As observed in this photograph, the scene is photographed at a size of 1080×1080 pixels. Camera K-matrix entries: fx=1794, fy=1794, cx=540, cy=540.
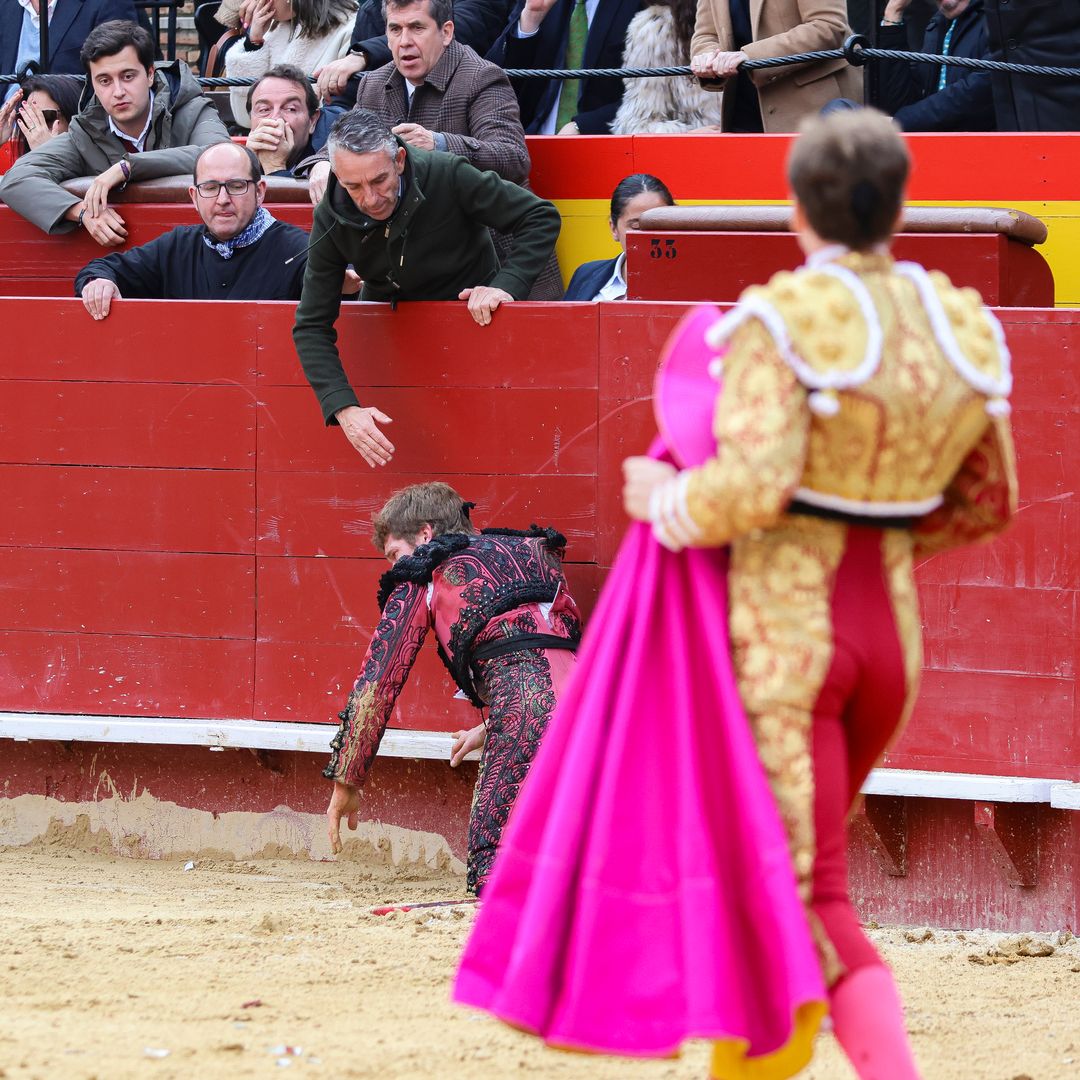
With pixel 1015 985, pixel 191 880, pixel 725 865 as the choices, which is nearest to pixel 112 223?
pixel 191 880

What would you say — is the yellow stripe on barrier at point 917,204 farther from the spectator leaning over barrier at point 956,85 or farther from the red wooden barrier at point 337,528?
the red wooden barrier at point 337,528

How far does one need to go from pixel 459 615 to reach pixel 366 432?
65 centimetres

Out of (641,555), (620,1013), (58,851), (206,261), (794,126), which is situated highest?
(794,126)

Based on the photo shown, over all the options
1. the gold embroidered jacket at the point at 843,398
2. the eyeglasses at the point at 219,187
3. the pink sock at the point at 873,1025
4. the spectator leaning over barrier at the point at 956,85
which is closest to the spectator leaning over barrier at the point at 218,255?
the eyeglasses at the point at 219,187

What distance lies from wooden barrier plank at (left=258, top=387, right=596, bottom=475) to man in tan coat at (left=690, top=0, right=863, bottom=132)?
5.18 feet

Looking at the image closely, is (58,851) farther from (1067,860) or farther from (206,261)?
(1067,860)

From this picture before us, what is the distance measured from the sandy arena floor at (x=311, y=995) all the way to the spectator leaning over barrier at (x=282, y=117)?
2635 millimetres

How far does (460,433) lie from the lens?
16.8ft

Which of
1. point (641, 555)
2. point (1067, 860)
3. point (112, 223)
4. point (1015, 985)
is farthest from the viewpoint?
point (112, 223)

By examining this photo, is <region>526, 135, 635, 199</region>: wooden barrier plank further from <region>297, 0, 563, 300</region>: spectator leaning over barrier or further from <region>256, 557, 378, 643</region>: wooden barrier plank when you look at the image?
<region>256, 557, 378, 643</region>: wooden barrier plank

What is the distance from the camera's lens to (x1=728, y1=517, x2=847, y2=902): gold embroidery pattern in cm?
251

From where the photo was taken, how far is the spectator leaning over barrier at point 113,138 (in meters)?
6.03

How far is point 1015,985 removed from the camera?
4.09 m

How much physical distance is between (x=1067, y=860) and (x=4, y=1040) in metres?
2.71
